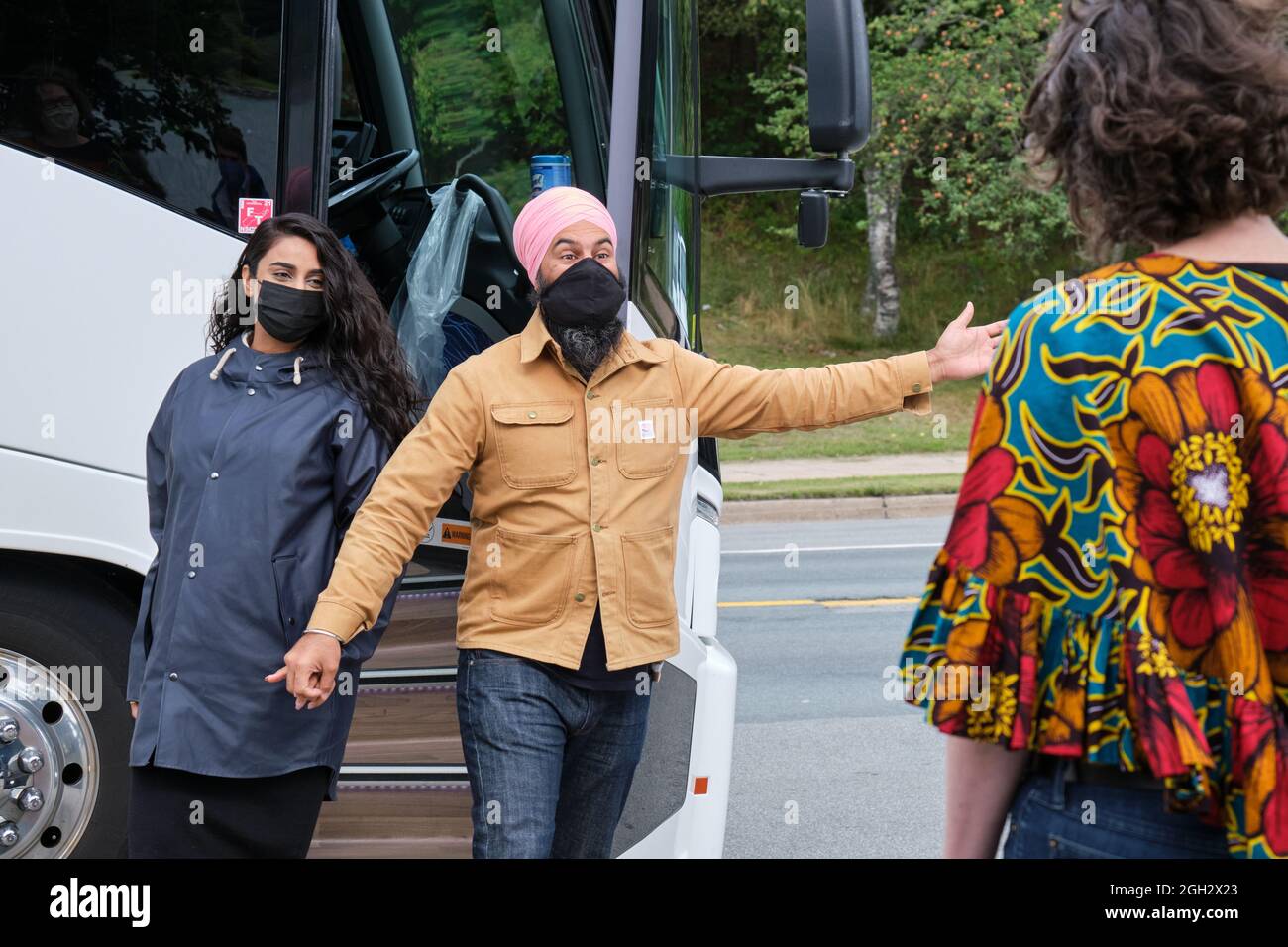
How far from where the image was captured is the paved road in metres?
5.04

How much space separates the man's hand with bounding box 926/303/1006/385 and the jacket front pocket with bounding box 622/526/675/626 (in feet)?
2.35

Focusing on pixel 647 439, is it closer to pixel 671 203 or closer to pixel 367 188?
pixel 671 203

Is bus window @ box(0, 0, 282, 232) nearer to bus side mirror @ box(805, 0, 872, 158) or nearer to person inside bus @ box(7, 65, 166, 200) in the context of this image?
person inside bus @ box(7, 65, 166, 200)

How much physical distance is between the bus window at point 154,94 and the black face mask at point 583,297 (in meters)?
0.98

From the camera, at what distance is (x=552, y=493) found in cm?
300

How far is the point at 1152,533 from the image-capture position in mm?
1554

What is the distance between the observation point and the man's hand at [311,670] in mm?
2684

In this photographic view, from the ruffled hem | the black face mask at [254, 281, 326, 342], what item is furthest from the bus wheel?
the ruffled hem

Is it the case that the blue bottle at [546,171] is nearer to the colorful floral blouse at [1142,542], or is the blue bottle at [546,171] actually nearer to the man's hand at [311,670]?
the man's hand at [311,670]

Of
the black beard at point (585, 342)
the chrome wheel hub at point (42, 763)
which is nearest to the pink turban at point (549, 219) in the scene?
the black beard at point (585, 342)

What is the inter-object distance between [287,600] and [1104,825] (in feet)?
5.83

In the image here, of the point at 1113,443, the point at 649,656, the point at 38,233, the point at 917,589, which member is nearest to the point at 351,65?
the point at 38,233

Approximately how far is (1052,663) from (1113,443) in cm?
26
